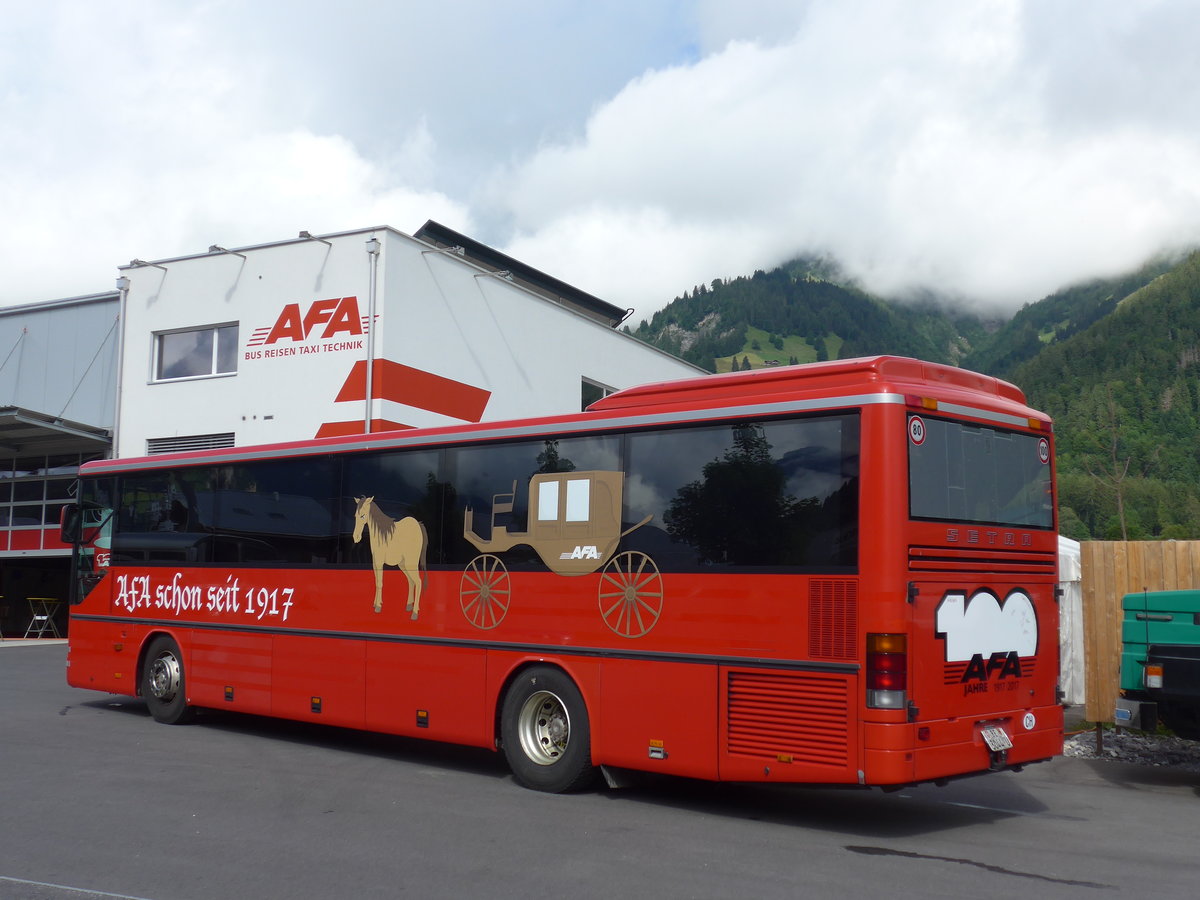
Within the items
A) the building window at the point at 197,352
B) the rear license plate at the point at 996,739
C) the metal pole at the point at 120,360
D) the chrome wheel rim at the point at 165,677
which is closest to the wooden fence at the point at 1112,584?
the rear license plate at the point at 996,739

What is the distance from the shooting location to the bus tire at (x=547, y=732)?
9047 mm

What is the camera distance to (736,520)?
825cm

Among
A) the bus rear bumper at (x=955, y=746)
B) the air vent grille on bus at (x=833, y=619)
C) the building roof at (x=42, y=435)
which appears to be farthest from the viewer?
the building roof at (x=42, y=435)

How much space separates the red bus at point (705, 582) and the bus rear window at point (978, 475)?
20 mm

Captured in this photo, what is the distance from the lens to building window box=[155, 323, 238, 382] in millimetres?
26188

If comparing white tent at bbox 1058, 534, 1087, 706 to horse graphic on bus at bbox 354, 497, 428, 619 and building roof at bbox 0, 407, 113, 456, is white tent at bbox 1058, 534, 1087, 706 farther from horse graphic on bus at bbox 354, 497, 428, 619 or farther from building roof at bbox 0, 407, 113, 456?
building roof at bbox 0, 407, 113, 456

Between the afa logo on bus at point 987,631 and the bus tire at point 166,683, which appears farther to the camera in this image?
the bus tire at point 166,683

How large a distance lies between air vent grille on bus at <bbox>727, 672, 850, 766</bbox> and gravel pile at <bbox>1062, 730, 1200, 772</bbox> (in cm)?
476

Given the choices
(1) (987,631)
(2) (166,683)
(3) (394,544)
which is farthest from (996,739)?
(2) (166,683)

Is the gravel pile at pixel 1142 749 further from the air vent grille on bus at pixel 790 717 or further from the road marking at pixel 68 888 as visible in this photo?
the road marking at pixel 68 888

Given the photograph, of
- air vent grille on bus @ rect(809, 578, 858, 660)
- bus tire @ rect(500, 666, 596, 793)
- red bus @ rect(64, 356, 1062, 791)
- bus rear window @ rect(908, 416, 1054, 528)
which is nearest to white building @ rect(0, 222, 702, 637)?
red bus @ rect(64, 356, 1062, 791)

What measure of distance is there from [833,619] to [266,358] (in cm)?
1997

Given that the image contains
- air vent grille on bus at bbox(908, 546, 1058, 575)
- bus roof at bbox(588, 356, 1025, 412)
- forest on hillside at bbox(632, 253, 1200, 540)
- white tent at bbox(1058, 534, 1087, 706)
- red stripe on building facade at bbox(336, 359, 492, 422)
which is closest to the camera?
air vent grille on bus at bbox(908, 546, 1058, 575)

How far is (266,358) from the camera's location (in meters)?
25.2
